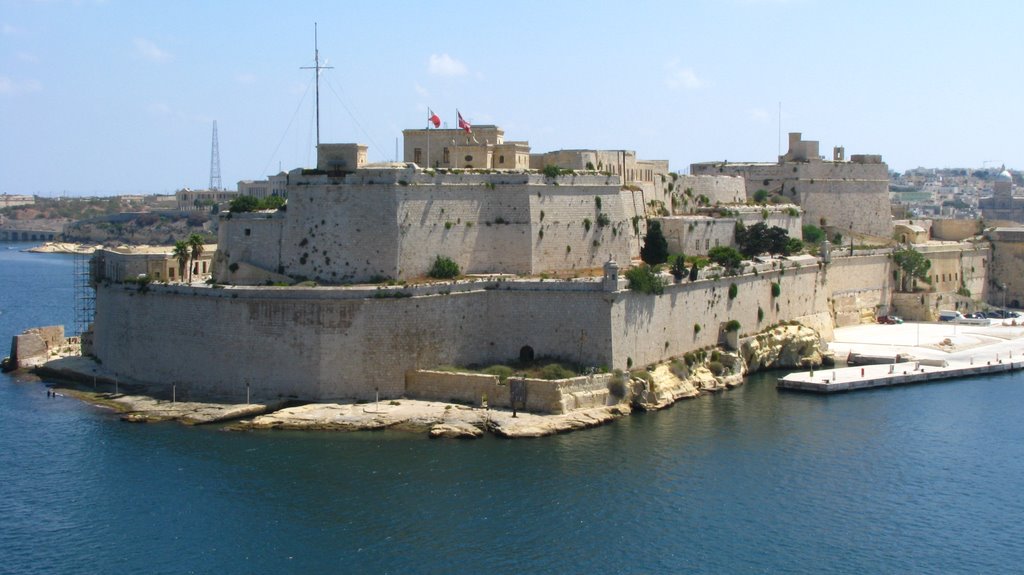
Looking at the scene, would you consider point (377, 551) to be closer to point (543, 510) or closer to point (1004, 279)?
point (543, 510)

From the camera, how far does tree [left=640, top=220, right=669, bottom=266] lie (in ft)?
152

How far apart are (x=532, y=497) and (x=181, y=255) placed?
20.4 meters

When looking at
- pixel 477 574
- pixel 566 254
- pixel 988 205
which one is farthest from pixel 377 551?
pixel 988 205

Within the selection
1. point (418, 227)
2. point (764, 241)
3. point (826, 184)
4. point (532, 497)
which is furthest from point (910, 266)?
point (532, 497)

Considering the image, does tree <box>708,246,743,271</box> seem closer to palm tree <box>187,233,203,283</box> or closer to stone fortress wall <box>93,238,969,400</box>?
stone fortress wall <box>93,238,969,400</box>

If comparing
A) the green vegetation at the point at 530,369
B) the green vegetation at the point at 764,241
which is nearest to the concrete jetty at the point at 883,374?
the green vegetation at the point at 764,241

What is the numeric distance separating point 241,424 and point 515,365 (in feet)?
28.5

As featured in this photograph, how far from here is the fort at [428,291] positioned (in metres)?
37.0

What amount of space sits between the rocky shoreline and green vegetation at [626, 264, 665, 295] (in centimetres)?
251

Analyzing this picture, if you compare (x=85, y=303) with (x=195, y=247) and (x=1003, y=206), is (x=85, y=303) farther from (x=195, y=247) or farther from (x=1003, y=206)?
(x=1003, y=206)

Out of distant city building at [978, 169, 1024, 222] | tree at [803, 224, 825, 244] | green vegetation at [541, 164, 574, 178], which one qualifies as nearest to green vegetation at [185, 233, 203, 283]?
green vegetation at [541, 164, 574, 178]

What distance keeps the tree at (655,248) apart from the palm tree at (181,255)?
17233 millimetres

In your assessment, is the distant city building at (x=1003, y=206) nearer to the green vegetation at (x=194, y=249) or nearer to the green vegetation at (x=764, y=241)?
the green vegetation at (x=764, y=241)

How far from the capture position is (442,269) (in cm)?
4028
